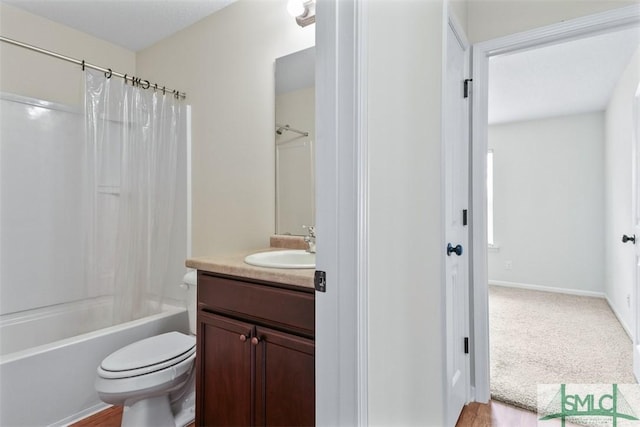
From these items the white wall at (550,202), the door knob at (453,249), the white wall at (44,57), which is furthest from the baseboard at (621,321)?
the white wall at (44,57)

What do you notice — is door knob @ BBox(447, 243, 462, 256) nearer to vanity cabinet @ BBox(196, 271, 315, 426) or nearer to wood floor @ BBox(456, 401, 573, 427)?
vanity cabinet @ BBox(196, 271, 315, 426)

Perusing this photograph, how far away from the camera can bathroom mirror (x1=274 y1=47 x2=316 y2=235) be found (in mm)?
1978

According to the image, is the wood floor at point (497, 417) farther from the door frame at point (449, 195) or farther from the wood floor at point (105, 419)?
the wood floor at point (105, 419)

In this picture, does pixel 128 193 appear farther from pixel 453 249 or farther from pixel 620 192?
pixel 620 192

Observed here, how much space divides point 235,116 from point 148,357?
58.7 inches

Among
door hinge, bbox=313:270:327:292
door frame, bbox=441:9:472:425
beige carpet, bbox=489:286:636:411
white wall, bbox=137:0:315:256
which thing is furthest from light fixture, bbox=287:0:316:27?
beige carpet, bbox=489:286:636:411

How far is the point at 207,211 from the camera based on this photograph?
2.41m

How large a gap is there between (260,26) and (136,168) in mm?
1206

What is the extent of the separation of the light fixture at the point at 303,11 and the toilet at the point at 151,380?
1843 mm

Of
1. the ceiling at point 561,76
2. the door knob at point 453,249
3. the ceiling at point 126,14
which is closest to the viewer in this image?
the door knob at point 453,249

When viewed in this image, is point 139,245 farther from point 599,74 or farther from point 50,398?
point 599,74

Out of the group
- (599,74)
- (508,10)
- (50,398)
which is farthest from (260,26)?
(599,74)

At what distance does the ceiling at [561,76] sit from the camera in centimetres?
263
